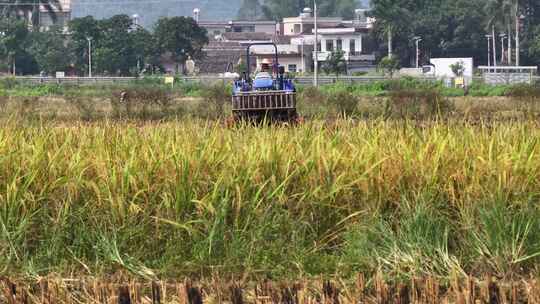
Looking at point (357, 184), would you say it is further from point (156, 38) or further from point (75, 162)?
point (156, 38)

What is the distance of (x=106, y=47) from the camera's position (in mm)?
85438

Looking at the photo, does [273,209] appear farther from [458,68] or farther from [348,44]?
[348,44]

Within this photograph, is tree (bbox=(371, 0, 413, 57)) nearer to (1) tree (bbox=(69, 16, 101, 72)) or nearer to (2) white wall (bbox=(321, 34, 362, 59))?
(2) white wall (bbox=(321, 34, 362, 59))

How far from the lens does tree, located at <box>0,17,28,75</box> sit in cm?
8769

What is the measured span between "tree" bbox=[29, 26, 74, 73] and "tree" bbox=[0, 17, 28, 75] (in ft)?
4.24

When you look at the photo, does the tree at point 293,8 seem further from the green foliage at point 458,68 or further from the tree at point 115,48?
the green foliage at point 458,68

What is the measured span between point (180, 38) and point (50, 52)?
10452mm

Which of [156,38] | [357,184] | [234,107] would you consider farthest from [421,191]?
[156,38]

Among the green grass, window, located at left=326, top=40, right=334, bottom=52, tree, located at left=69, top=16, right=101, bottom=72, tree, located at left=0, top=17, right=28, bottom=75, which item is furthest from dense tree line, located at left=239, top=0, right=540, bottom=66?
the green grass

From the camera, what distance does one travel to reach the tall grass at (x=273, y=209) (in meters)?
8.56

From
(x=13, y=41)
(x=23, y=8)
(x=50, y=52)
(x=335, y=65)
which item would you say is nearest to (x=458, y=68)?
(x=335, y=65)

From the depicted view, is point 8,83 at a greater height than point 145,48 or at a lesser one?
lesser

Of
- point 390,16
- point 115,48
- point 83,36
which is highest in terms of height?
point 390,16

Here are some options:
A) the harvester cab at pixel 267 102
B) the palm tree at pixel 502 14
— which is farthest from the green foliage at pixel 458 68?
the harvester cab at pixel 267 102
